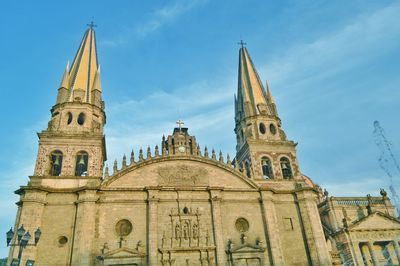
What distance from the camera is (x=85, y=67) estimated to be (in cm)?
3003

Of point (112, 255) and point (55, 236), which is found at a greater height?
point (55, 236)

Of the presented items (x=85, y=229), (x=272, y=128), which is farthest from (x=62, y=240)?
(x=272, y=128)

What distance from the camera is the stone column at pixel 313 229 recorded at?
78.1 feet

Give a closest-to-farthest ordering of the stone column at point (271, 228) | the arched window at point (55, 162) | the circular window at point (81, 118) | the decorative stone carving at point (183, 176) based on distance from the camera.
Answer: the stone column at point (271, 228)
the arched window at point (55, 162)
the decorative stone carving at point (183, 176)
the circular window at point (81, 118)

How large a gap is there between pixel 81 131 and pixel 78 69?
6.57 meters

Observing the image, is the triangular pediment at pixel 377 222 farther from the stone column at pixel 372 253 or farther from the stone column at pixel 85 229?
the stone column at pixel 85 229

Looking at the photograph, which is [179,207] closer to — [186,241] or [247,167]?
[186,241]

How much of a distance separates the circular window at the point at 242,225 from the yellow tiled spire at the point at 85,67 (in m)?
15.4

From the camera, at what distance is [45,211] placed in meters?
22.2

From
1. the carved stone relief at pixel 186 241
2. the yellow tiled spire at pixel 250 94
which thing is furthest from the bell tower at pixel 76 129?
the yellow tiled spire at pixel 250 94

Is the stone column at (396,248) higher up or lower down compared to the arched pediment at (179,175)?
lower down

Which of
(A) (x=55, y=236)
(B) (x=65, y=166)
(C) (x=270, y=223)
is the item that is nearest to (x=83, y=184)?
(B) (x=65, y=166)

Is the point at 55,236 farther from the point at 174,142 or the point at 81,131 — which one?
the point at 174,142

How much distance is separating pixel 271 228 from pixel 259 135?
8683 millimetres
